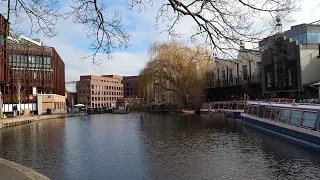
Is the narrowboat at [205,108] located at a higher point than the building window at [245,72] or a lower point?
lower

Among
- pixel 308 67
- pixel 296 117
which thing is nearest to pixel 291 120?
pixel 296 117

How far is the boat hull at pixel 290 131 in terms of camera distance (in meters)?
19.5

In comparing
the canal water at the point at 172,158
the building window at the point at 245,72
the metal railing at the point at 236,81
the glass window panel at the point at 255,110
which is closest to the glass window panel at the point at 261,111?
the glass window panel at the point at 255,110

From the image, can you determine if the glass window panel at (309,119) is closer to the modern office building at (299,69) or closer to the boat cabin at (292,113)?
the boat cabin at (292,113)

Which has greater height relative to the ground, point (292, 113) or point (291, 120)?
point (292, 113)

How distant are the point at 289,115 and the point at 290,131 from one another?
1417 mm

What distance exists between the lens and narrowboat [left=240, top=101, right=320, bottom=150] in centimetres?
1978

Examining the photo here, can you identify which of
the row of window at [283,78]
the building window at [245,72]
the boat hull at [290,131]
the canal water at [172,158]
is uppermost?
the building window at [245,72]

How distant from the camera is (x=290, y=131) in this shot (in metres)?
23.0

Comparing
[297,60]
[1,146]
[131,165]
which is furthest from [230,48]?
[297,60]

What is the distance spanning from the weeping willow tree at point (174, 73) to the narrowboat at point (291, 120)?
2755 centimetres

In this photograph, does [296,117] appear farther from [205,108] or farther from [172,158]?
[205,108]

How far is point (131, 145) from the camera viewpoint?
22391 millimetres

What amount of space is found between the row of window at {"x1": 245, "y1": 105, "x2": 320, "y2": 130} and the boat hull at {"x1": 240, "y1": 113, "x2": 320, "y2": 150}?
0.31 metres
